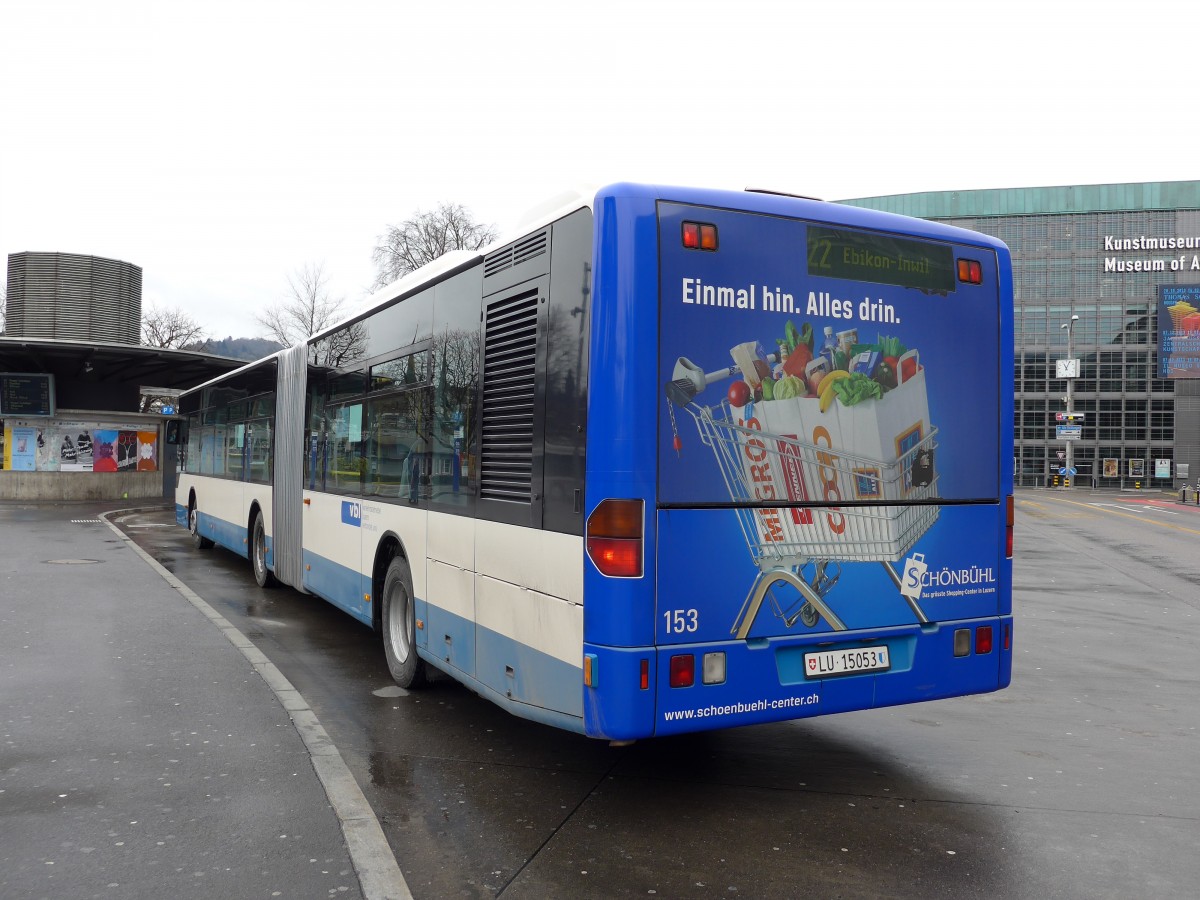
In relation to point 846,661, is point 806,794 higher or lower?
lower

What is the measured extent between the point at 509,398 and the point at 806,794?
8.67ft

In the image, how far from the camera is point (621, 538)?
4688mm

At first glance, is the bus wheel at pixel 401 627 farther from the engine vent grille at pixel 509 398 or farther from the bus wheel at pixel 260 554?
the bus wheel at pixel 260 554

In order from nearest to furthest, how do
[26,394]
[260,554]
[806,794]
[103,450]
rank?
1. [806,794]
2. [260,554]
3. [26,394]
4. [103,450]

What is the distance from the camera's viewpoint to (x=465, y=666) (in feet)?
20.1

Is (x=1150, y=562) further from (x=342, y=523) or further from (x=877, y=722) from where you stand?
(x=342, y=523)

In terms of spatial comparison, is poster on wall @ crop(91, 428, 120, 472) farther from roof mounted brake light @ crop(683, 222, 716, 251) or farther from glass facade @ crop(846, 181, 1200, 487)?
glass facade @ crop(846, 181, 1200, 487)

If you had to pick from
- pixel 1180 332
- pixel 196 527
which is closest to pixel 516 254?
pixel 196 527

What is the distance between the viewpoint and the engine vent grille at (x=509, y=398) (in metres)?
5.41

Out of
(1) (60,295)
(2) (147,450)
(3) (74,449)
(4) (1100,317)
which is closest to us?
(3) (74,449)

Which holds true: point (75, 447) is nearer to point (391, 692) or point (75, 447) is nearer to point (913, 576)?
point (391, 692)

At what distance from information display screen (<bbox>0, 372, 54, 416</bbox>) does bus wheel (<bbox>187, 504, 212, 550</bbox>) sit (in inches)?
671

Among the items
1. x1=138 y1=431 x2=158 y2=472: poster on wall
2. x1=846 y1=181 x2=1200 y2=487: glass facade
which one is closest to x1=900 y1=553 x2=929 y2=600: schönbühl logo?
x1=138 y1=431 x2=158 y2=472: poster on wall

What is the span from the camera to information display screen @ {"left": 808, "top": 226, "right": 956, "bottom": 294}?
5270 millimetres
